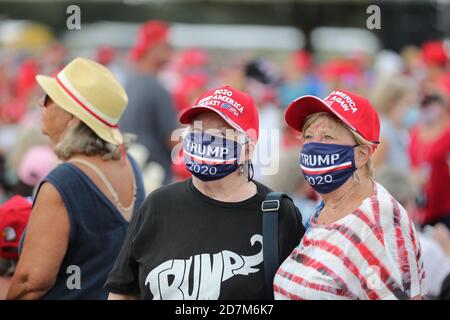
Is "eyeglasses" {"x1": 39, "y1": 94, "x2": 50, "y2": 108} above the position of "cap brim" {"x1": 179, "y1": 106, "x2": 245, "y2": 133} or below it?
below

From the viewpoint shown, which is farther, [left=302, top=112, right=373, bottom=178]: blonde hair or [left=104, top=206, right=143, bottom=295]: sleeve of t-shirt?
[left=104, top=206, right=143, bottom=295]: sleeve of t-shirt

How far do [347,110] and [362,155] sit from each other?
0.60 ft

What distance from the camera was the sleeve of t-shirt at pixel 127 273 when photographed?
12.0 ft

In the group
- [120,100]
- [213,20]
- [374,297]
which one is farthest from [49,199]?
[213,20]

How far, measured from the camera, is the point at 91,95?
4523 mm

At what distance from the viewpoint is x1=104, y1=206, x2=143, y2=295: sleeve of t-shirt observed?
12.0ft

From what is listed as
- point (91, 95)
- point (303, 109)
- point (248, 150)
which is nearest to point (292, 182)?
point (91, 95)

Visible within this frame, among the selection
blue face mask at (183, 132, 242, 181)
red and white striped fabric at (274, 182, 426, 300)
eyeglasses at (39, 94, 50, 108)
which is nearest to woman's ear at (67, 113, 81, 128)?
eyeglasses at (39, 94, 50, 108)

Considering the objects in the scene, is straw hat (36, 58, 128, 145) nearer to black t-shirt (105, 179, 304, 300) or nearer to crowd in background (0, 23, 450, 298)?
crowd in background (0, 23, 450, 298)

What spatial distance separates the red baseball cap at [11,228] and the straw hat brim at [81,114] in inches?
23.0

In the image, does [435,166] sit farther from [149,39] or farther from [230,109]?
[230,109]

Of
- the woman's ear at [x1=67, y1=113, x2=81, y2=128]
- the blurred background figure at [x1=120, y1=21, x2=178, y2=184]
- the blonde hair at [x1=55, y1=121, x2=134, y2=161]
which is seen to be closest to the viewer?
the blonde hair at [x1=55, y1=121, x2=134, y2=161]

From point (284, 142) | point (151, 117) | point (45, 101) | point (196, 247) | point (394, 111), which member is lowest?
point (284, 142)

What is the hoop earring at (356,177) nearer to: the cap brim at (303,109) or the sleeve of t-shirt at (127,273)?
the cap brim at (303,109)
